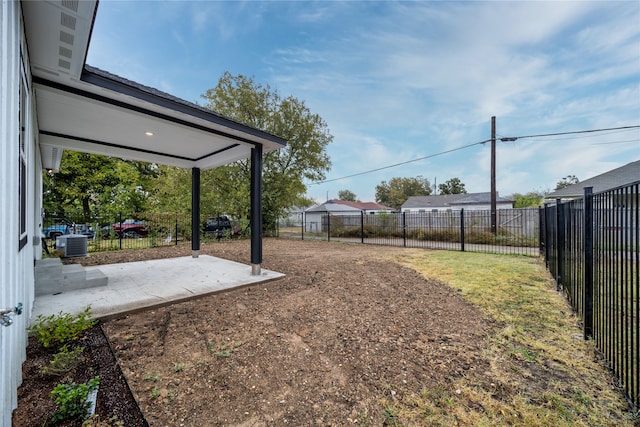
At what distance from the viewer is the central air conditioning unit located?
7527 mm

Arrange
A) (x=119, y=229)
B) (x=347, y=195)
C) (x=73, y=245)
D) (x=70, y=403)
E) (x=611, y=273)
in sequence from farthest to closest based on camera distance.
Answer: (x=347, y=195)
(x=119, y=229)
(x=73, y=245)
(x=611, y=273)
(x=70, y=403)

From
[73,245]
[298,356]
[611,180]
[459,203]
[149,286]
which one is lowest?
[298,356]

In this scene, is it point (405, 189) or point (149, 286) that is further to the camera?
point (405, 189)

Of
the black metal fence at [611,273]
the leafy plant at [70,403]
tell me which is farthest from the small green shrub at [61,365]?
the black metal fence at [611,273]

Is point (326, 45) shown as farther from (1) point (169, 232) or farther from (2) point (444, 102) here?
(1) point (169, 232)

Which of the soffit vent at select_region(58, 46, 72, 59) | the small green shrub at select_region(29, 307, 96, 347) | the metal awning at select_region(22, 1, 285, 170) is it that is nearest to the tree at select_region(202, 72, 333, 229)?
the metal awning at select_region(22, 1, 285, 170)

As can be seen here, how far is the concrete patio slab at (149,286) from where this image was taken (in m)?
3.36

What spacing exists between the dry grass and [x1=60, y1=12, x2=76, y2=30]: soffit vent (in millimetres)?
3807

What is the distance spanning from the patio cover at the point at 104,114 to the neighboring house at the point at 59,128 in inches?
0.4

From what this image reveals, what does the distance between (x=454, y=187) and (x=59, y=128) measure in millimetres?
44879

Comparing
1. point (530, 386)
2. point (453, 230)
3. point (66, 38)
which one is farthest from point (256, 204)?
point (453, 230)

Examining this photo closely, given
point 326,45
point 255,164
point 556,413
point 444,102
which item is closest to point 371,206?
point 444,102

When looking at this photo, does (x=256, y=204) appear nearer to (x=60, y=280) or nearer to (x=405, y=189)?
(x=60, y=280)

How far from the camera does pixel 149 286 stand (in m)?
4.29
